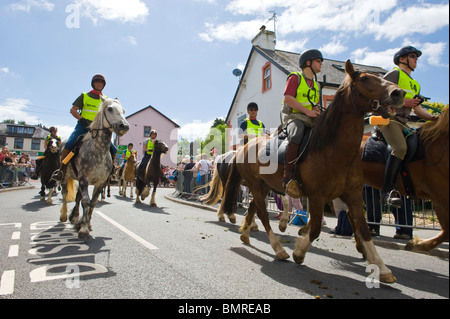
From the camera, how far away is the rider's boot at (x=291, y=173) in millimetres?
3944

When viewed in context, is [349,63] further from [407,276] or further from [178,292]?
[178,292]

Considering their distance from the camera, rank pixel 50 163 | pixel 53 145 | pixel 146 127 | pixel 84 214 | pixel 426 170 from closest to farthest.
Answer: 1. pixel 426 170
2. pixel 84 214
3. pixel 53 145
4. pixel 50 163
5. pixel 146 127

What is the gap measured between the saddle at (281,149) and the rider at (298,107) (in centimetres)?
9

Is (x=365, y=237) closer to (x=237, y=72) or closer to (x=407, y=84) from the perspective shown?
(x=407, y=84)

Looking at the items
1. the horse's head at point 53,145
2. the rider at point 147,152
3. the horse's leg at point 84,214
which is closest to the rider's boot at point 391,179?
the horse's leg at point 84,214

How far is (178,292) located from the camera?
2.86 metres

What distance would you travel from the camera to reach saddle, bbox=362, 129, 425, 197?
3.30m

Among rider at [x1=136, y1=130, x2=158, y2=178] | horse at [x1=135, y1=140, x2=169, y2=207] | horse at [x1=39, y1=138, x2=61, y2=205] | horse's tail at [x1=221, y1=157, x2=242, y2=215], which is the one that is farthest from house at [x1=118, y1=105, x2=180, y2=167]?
horse's tail at [x1=221, y1=157, x2=242, y2=215]

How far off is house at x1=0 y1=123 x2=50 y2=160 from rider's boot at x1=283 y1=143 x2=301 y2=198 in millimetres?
79836

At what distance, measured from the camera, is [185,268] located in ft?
12.0

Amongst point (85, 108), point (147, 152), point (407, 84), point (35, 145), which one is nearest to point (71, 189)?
point (85, 108)

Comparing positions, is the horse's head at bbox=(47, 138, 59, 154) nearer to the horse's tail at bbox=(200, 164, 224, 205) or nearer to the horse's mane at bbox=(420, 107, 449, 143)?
the horse's tail at bbox=(200, 164, 224, 205)

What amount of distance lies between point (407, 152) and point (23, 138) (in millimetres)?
85498
